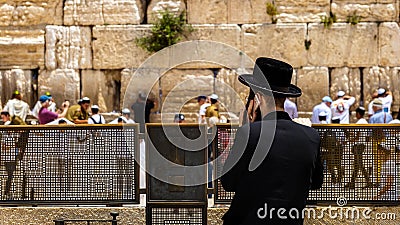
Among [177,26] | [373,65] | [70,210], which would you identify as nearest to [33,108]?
[177,26]

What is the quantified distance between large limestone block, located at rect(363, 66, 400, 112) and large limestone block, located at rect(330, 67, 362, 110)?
0.15 m

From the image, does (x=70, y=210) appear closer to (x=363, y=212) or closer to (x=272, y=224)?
(x=363, y=212)

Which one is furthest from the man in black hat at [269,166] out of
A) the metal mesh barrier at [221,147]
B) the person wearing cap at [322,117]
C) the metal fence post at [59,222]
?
the person wearing cap at [322,117]

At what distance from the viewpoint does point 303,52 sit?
14758 mm

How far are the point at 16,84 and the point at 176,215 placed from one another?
8.84 metres

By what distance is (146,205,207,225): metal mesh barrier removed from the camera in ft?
23.0

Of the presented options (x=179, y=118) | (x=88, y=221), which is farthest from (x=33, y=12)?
(x=88, y=221)

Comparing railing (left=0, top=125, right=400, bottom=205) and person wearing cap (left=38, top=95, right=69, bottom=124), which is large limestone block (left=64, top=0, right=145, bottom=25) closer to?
person wearing cap (left=38, top=95, right=69, bottom=124)

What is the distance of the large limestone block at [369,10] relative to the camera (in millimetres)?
14750

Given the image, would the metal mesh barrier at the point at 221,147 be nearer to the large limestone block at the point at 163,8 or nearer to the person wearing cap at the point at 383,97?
the person wearing cap at the point at 383,97

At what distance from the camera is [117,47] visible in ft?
49.2

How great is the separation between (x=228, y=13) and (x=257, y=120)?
410 inches

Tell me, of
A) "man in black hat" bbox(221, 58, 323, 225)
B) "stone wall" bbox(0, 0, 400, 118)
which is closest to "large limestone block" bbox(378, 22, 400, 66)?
"stone wall" bbox(0, 0, 400, 118)

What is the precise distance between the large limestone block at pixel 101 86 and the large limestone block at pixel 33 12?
1.19 m
